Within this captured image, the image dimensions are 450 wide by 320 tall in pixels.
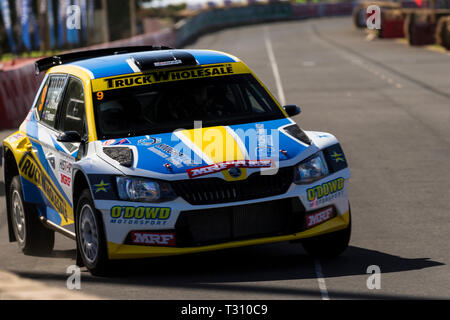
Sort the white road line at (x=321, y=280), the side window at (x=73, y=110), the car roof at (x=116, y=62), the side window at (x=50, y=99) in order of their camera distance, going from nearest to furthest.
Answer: the white road line at (x=321, y=280) < the side window at (x=73, y=110) < the car roof at (x=116, y=62) < the side window at (x=50, y=99)

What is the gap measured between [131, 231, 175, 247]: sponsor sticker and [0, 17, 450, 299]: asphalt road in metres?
0.30

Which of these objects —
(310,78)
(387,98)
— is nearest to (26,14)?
(310,78)

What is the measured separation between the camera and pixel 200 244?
7.76 meters

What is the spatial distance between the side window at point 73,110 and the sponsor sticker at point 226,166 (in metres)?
1.44

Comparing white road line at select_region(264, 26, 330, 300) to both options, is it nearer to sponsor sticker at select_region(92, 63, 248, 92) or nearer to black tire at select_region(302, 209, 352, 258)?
black tire at select_region(302, 209, 352, 258)

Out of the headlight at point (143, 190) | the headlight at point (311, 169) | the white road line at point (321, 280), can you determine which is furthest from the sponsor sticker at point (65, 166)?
the white road line at point (321, 280)

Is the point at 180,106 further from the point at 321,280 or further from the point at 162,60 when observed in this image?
the point at 321,280

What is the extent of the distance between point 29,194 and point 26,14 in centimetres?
3795

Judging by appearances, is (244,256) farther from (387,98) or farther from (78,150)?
(387,98)

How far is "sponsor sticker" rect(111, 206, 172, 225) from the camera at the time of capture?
25.2 ft

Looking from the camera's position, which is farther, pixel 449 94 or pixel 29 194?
pixel 449 94

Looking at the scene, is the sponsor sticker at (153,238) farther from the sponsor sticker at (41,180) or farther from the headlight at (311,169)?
the sponsor sticker at (41,180)

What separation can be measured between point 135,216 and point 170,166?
1.44ft

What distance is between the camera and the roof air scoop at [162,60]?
909 cm
